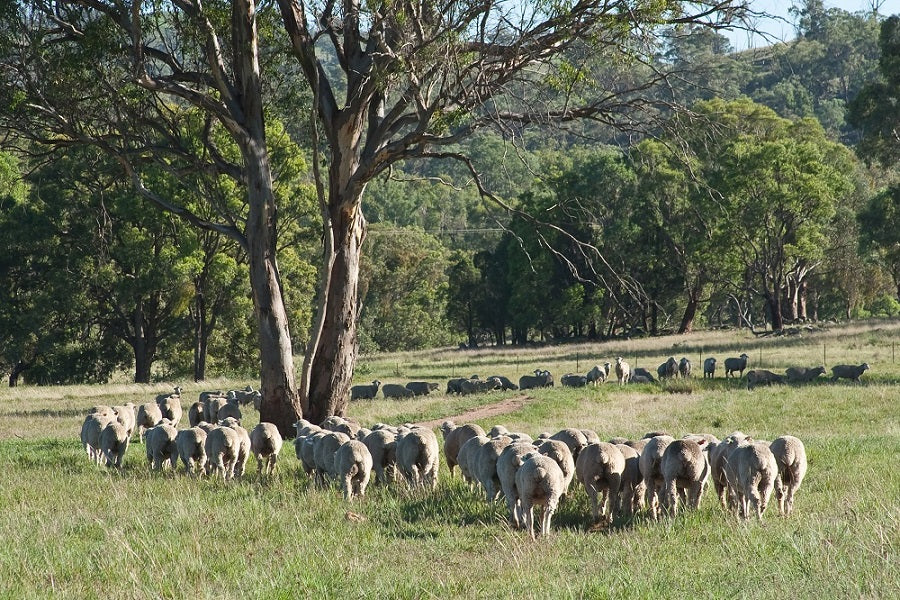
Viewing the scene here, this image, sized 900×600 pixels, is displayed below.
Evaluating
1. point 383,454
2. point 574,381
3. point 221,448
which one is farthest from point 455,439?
point 574,381

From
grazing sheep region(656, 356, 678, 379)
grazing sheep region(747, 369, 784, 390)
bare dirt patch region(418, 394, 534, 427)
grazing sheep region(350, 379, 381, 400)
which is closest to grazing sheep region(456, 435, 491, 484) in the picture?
bare dirt patch region(418, 394, 534, 427)

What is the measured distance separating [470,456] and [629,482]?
2045 millimetres

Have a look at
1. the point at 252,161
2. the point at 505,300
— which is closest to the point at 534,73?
the point at 252,161

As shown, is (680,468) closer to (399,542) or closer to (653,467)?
(653,467)

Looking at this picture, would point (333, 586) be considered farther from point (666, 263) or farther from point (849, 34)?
point (849, 34)

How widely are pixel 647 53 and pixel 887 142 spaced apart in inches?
1090

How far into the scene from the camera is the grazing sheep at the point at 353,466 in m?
11.3

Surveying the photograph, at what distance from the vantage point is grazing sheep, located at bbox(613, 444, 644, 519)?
1041 centimetres

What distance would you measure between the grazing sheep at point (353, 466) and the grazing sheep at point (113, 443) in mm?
4477

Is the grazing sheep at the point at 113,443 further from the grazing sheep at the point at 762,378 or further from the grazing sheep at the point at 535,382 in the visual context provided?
the grazing sheep at the point at 762,378

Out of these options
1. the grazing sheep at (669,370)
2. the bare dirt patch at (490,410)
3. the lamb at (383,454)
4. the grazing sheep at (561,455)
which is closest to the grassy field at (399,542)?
the grazing sheep at (561,455)

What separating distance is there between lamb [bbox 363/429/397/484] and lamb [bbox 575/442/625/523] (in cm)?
314

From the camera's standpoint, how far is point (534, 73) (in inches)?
782

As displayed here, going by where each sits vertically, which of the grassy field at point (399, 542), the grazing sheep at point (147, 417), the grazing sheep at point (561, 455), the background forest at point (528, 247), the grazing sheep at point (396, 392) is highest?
the background forest at point (528, 247)
